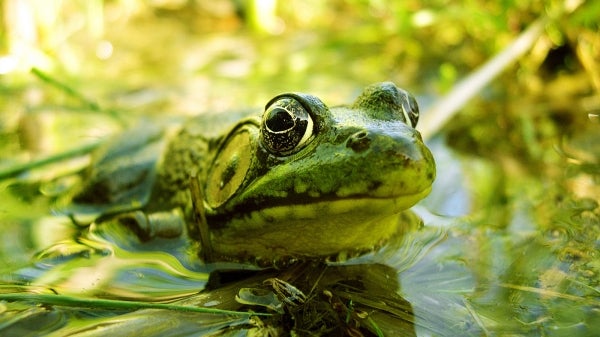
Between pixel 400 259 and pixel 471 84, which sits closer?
pixel 400 259

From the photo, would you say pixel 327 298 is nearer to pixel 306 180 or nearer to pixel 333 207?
pixel 333 207

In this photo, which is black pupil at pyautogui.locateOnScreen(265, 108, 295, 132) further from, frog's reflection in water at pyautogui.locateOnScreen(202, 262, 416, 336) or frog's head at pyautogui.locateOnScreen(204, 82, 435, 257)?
frog's reflection in water at pyautogui.locateOnScreen(202, 262, 416, 336)

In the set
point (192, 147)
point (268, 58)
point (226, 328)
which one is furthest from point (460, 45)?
point (226, 328)

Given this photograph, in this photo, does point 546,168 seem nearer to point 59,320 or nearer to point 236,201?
point 236,201

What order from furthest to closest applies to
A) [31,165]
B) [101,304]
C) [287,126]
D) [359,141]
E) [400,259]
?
[31,165], [400,259], [287,126], [359,141], [101,304]

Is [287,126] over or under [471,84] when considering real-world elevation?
under

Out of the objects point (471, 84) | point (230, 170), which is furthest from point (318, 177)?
point (471, 84)
